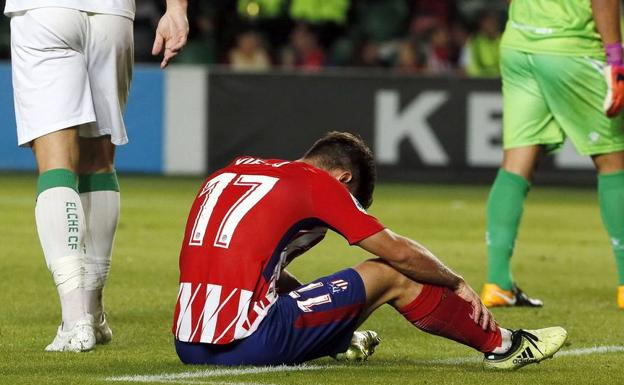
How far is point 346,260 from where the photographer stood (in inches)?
375

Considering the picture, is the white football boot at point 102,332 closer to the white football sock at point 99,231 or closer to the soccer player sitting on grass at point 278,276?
the white football sock at point 99,231

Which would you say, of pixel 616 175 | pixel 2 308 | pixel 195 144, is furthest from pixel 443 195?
pixel 2 308

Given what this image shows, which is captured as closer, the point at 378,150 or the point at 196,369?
the point at 196,369

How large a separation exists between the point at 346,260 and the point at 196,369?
435 cm

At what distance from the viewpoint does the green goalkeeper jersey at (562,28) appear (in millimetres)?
7598

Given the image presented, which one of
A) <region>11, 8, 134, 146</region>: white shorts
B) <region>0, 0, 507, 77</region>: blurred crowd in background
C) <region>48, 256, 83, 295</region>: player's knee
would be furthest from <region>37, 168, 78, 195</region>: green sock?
<region>0, 0, 507, 77</region>: blurred crowd in background

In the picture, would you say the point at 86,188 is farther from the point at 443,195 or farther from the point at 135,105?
the point at 135,105

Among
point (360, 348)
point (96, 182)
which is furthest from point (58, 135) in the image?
point (360, 348)

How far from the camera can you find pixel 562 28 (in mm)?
7617

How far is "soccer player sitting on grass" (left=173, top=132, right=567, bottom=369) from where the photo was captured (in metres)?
5.11

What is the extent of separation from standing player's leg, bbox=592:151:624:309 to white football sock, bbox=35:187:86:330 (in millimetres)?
3103

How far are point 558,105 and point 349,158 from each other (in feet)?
8.49

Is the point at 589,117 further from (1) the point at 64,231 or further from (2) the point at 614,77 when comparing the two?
(1) the point at 64,231

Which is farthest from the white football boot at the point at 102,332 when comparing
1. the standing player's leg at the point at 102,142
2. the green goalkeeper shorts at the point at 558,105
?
the green goalkeeper shorts at the point at 558,105
